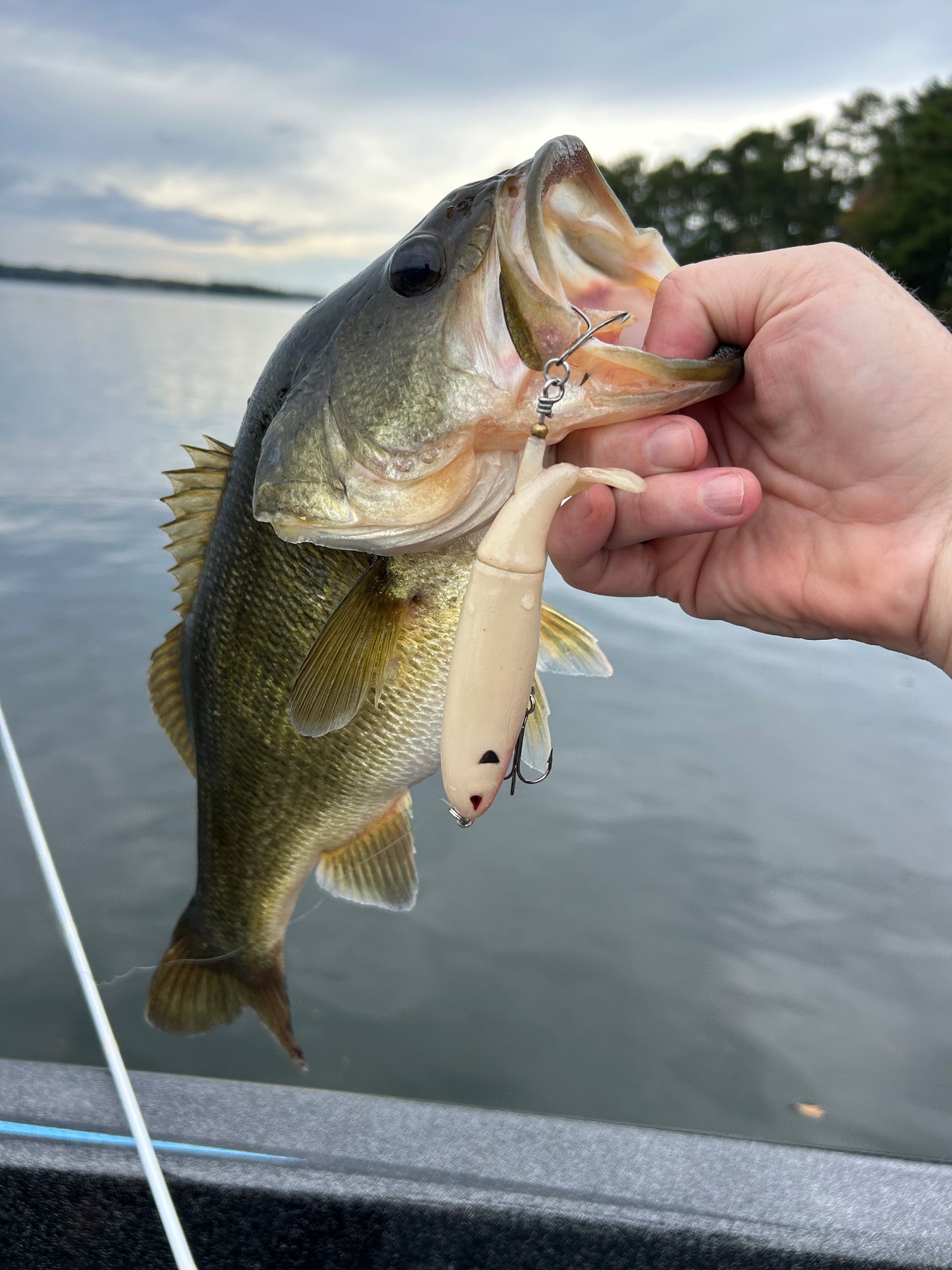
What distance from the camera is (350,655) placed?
144cm

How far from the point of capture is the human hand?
127 cm

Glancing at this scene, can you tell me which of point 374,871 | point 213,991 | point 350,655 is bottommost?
point 213,991

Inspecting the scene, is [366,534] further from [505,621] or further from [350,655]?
[505,621]

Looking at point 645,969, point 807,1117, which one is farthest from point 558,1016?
point 807,1117

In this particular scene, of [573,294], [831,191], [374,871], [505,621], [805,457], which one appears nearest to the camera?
[505,621]

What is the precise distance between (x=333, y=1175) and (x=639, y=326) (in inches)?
61.8

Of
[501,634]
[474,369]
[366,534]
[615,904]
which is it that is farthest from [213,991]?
[615,904]

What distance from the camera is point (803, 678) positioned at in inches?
211

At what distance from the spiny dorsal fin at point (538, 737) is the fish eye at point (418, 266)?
0.66 meters

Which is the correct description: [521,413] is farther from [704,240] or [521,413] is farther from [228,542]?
[704,240]

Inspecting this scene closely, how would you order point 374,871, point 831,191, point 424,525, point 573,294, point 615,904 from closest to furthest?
1. point 573,294
2. point 424,525
3. point 374,871
4. point 615,904
5. point 831,191

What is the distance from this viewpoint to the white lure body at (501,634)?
3.16 ft

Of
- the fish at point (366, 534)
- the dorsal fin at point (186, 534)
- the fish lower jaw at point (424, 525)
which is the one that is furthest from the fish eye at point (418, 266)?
the dorsal fin at point (186, 534)

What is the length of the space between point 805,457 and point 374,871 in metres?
1.24
